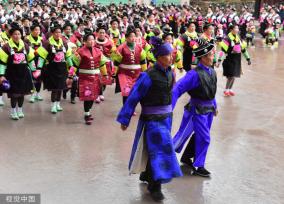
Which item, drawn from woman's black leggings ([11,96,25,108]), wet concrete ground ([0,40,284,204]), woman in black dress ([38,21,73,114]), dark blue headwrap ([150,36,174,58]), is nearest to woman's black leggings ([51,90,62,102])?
woman in black dress ([38,21,73,114])

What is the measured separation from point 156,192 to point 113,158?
145cm

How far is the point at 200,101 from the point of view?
595 centimetres

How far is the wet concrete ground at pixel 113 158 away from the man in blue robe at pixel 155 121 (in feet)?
1.08

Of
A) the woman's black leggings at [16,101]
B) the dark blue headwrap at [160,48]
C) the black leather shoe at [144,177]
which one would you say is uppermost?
the dark blue headwrap at [160,48]

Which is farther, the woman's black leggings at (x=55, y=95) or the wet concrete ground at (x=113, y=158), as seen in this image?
the woman's black leggings at (x=55, y=95)

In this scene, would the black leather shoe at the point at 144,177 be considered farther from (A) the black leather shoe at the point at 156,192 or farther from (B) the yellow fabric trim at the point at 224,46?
(B) the yellow fabric trim at the point at 224,46

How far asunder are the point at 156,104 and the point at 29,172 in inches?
74.3

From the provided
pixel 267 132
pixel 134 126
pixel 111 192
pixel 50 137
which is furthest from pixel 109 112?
pixel 111 192

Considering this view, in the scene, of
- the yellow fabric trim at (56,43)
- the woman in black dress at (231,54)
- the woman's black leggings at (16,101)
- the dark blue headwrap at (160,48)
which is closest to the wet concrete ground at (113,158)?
the woman's black leggings at (16,101)

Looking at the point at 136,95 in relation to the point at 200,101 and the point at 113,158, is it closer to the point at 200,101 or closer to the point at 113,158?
the point at 200,101

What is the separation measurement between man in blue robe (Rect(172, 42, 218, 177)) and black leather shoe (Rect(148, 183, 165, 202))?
2.75 ft

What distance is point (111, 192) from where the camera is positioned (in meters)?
5.51

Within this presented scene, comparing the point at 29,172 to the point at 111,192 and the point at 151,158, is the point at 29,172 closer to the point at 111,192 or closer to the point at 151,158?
the point at 111,192

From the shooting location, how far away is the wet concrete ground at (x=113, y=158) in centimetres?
549
